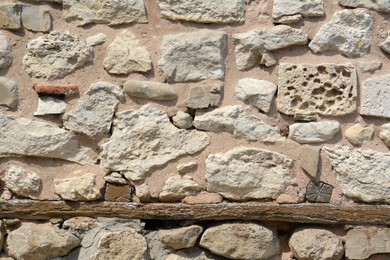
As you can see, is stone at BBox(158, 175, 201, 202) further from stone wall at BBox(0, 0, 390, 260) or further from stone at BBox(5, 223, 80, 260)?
stone at BBox(5, 223, 80, 260)

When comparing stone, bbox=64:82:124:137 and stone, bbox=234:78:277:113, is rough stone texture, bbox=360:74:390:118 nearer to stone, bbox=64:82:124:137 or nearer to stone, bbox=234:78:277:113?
stone, bbox=234:78:277:113

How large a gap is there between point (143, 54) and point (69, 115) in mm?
382

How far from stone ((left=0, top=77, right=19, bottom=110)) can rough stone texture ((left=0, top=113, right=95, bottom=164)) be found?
49 mm

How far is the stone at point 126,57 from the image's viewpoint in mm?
2580

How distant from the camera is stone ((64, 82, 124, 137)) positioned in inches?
101

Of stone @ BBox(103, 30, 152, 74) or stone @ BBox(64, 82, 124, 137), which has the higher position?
stone @ BBox(103, 30, 152, 74)

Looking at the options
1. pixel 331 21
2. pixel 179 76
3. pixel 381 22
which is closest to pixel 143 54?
pixel 179 76

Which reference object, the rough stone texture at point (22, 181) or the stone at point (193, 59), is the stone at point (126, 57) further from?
the rough stone texture at point (22, 181)

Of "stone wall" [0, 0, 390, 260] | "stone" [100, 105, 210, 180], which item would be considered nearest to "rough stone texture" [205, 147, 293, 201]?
"stone wall" [0, 0, 390, 260]

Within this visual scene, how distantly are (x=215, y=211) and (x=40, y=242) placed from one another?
0.70 metres

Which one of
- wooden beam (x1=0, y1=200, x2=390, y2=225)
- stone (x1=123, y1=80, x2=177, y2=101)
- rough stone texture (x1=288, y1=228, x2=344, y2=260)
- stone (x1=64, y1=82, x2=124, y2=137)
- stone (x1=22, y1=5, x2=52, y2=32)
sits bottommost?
rough stone texture (x1=288, y1=228, x2=344, y2=260)

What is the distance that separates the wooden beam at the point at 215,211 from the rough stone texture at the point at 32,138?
0.20 metres

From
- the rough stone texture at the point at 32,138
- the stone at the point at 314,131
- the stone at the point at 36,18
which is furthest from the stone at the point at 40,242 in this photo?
the stone at the point at 314,131

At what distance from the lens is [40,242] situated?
101 inches
